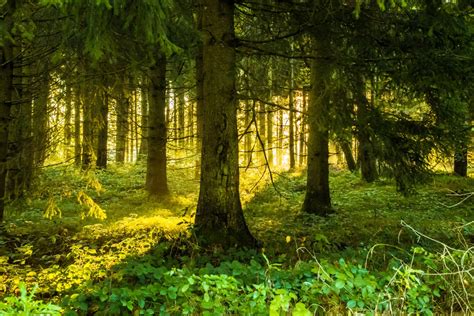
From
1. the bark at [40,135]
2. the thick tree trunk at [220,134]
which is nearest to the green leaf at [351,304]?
the thick tree trunk at [220,134]

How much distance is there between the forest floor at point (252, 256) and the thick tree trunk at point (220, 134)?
1.61ft

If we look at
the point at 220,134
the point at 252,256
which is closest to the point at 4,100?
the point at 220,134

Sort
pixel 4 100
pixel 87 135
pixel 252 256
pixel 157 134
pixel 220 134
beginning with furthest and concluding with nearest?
pixel 157 134 < pixel 87 135 < pixel 4 100 < pixel 220 134 < pixel 252 256

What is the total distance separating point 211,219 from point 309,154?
4895 millimetres

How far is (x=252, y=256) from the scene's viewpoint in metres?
5.45

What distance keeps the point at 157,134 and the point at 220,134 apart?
5564 mm

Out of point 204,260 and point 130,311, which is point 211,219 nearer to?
point 204,260

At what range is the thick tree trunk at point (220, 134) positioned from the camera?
650 centimetres

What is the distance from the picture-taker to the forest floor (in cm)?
371

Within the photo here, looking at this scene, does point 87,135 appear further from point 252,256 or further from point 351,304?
point 351,304

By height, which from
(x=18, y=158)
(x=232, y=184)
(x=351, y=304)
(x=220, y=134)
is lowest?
(x=351, y=304)

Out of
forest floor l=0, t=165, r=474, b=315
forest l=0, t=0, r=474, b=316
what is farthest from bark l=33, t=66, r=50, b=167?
forest floor l=0, t=165, r=474, b=315

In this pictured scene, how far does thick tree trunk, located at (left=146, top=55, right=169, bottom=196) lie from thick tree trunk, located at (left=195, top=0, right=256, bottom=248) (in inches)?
206

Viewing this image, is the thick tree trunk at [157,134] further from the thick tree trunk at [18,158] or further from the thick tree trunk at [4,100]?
the thick tree trunk at [4,100]
